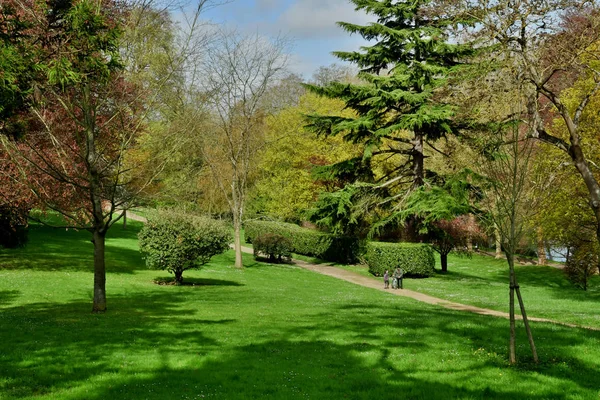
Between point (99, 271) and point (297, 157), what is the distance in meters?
29.7

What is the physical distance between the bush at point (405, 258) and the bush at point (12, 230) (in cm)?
1870

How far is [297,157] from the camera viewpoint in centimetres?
4188

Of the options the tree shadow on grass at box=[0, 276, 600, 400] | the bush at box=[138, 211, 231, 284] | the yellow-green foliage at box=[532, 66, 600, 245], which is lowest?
the tree shadow on grass at box=[0, 276, 600, 400]

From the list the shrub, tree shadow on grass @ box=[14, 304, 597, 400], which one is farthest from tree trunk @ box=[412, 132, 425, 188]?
tree shadow on grass @ box=[14, 304, 597, 400]

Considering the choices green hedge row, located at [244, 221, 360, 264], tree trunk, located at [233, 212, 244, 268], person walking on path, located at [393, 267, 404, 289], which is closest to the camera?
person walking on path, located at [393, 267, 404, 289]

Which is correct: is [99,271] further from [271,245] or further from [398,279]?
[271,245]

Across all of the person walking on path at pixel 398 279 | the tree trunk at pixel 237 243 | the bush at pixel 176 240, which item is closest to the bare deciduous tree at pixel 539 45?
the person walking on path at pixel 398 279

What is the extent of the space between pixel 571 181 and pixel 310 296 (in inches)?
504

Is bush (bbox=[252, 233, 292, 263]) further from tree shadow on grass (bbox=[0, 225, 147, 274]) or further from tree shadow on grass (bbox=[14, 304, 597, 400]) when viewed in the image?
tree shadow on grass (bbox=[14, 304, 597, 400])

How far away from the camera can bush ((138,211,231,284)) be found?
2117cm

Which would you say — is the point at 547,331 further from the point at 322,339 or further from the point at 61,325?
the point at 61,325

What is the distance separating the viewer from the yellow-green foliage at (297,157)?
128 feet

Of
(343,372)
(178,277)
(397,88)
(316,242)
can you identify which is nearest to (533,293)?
(397,88)

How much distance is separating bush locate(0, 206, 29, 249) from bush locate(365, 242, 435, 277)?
1870 centimetres
